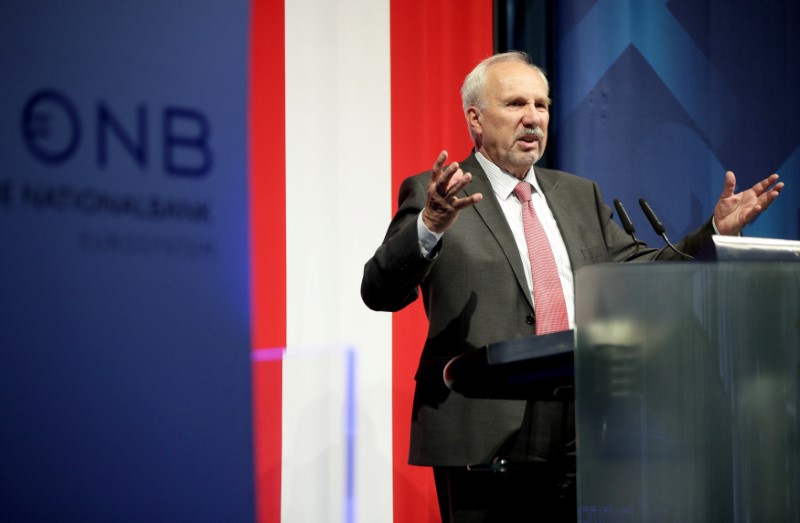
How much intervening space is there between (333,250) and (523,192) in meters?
0.84

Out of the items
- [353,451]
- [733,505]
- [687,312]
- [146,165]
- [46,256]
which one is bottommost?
[353,451]

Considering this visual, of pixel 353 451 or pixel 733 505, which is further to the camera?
pixel 353 451

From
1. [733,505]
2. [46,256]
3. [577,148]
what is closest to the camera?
[733,505]

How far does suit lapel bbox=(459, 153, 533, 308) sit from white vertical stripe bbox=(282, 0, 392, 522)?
746 millimetres

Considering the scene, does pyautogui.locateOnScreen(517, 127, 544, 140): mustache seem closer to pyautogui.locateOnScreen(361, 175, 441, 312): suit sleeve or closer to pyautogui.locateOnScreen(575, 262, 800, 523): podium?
pyautogui.locateOnScreen(361, 175, 441, 312): suit sleeve

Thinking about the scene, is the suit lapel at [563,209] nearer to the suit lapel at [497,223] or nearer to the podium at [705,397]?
the suit lapel at [497,223]

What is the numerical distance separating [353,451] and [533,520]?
1089mm

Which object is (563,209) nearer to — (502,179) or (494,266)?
(502,179)

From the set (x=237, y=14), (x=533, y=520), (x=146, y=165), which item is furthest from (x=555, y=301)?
(x=237, y=14)

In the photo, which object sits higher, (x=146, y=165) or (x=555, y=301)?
(x=146, y=165)

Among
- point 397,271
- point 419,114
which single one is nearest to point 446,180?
point 397,271

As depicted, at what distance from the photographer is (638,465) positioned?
2.98 feet

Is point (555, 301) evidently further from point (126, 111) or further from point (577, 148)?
point (577, 148)

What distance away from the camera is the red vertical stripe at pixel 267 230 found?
8.82 feet
